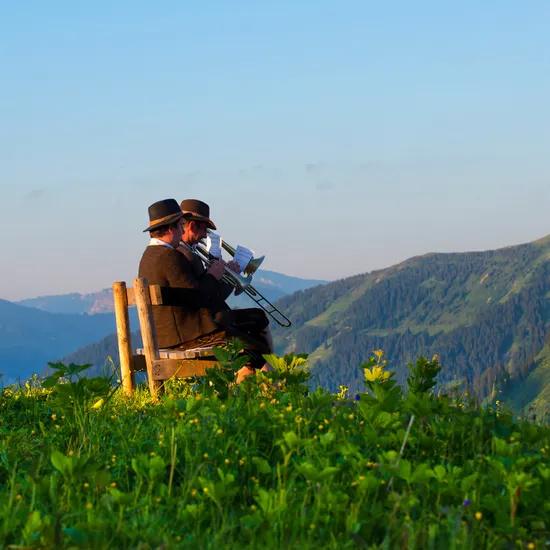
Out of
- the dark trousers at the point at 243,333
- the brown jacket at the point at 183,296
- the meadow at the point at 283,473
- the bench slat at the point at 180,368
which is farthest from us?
the dark trousers at the point at 243,333

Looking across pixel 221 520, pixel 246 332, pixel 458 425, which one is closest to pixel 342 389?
pixel 246 332

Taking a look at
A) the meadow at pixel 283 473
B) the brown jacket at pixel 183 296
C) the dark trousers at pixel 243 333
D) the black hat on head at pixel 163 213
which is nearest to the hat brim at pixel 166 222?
the black hat on head at pixel 163 213

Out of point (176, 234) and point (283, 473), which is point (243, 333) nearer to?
point (176, 234)

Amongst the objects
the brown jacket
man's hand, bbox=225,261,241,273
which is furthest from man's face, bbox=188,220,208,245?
the brown jacket

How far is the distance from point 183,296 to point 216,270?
0.50m

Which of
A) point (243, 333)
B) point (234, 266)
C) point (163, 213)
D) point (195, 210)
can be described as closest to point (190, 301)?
point (243, 333)

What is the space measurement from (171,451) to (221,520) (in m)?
0.72

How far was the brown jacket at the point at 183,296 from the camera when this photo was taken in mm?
9789

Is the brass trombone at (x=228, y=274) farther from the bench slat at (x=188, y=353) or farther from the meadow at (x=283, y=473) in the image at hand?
the meadow at (x=283, y=473)

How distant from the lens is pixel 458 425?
5605mm

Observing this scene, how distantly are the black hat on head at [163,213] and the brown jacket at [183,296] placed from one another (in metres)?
0.28

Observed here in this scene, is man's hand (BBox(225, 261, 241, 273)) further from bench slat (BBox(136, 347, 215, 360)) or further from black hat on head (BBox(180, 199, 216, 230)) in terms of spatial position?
bench slat (BBox(136, 347, 215, 360))

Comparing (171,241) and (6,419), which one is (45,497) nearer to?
(6,419)

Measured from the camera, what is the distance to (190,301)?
984 centimetres
